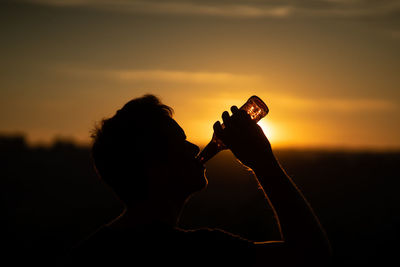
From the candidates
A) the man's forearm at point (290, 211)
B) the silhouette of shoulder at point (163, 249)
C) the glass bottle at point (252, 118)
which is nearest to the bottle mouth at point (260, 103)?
the glass bottle at point (252, 118)

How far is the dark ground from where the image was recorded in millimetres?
17502

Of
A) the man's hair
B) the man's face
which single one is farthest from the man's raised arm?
the man's hair

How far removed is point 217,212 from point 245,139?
22.2 meters

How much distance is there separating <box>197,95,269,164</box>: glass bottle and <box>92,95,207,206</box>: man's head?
47cm

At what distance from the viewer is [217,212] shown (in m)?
24.2

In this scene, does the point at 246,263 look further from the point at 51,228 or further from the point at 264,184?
the point at 51,228

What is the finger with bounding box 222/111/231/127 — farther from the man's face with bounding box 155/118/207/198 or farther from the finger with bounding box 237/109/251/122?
the man's face with bounding box 155/118/207/198

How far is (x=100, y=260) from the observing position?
6.88ft

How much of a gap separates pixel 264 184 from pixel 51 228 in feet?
67.3

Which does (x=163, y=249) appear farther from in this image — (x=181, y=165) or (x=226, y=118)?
(x=226, y=118)

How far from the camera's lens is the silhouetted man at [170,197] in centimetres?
209

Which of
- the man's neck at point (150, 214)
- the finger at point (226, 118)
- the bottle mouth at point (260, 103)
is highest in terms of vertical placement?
the bottle mouth at point (260, 103)

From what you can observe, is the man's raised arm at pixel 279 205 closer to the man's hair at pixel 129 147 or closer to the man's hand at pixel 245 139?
the man's hand at pixel 245 139

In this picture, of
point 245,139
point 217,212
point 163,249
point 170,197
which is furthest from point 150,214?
point 217,212
